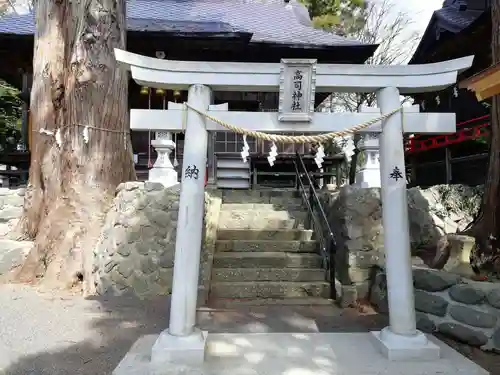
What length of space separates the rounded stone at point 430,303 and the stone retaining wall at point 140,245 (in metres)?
2.95

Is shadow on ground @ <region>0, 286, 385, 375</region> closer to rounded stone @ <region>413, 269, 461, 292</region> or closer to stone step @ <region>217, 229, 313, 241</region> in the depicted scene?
rounded stone @ <region>413, 269, 461, 292</region>

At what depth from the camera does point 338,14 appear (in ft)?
69.1

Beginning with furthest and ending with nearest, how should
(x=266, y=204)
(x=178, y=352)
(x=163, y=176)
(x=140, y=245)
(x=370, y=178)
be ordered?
(x=266, y=204) → (x=163, y=176) → (x=370, y=178) → (x=140, y=245) → (x=178, y=352)

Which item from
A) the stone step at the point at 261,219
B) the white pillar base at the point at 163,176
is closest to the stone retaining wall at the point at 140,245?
the white pillar base at the point at 163,176

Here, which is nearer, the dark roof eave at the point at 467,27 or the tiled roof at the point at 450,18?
the dark roof eave at the point at 467,27

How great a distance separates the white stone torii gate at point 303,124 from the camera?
351cm

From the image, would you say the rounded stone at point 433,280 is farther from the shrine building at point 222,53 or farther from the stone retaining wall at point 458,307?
the shrine building at point 222,53

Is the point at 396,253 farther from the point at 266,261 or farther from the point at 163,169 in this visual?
the point at 163,169

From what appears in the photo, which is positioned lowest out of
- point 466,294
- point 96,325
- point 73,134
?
point 96,325

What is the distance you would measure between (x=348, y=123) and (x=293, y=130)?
22.0 inches

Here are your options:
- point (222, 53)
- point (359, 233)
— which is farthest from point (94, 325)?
point (222, 53)

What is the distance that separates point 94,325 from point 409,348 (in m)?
3.55

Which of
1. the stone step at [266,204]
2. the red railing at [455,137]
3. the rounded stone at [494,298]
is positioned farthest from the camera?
the red railing at [455,137]

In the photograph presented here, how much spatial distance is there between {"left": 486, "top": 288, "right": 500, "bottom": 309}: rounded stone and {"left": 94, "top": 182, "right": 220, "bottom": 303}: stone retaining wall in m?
3.63
